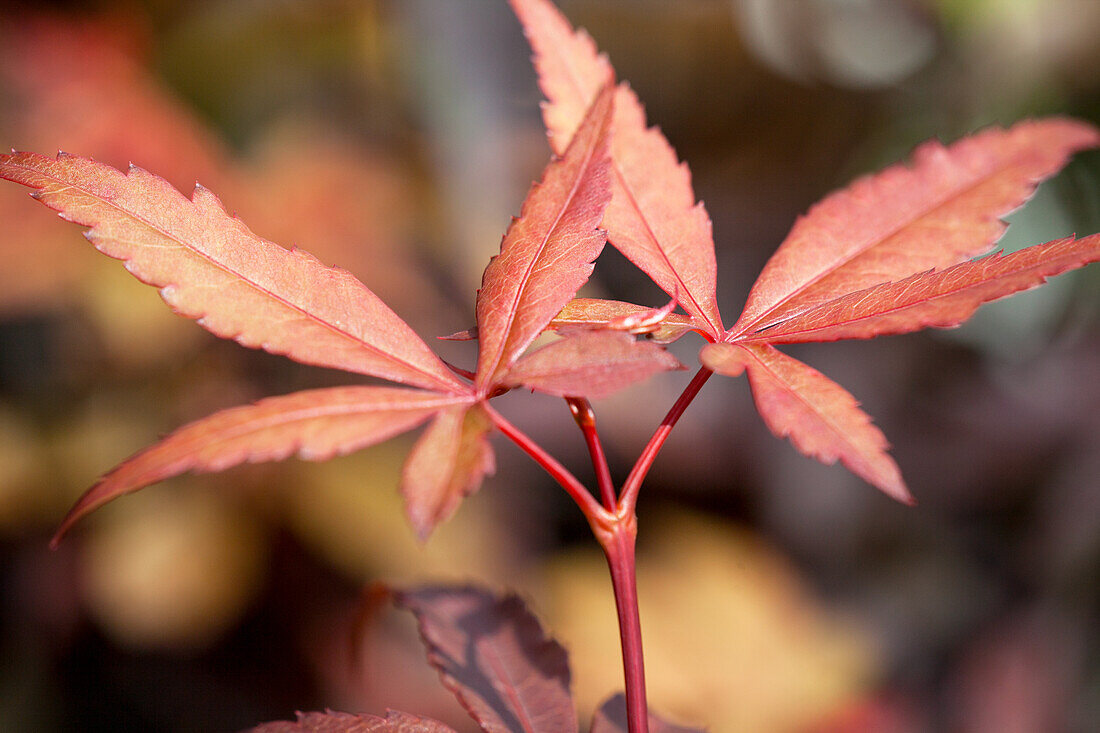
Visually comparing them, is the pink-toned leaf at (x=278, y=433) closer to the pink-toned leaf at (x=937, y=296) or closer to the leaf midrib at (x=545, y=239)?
the leaf midrib at (x=545, y=239)

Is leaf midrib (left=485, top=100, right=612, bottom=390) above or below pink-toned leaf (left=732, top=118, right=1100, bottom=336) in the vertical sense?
below

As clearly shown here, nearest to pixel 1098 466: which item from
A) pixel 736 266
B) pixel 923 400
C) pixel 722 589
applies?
pixel 923 400

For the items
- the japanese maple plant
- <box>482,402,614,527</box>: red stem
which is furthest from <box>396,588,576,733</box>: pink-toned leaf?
<box>482,402,614,527</box>: red stem

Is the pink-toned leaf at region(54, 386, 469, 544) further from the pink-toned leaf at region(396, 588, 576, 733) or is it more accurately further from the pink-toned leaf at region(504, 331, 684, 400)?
the pink-toned leaf at region(396, 588, 576, 733)

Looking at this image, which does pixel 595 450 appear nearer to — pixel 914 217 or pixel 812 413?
pixel 812 413

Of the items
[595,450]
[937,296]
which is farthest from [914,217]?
[595,450]
